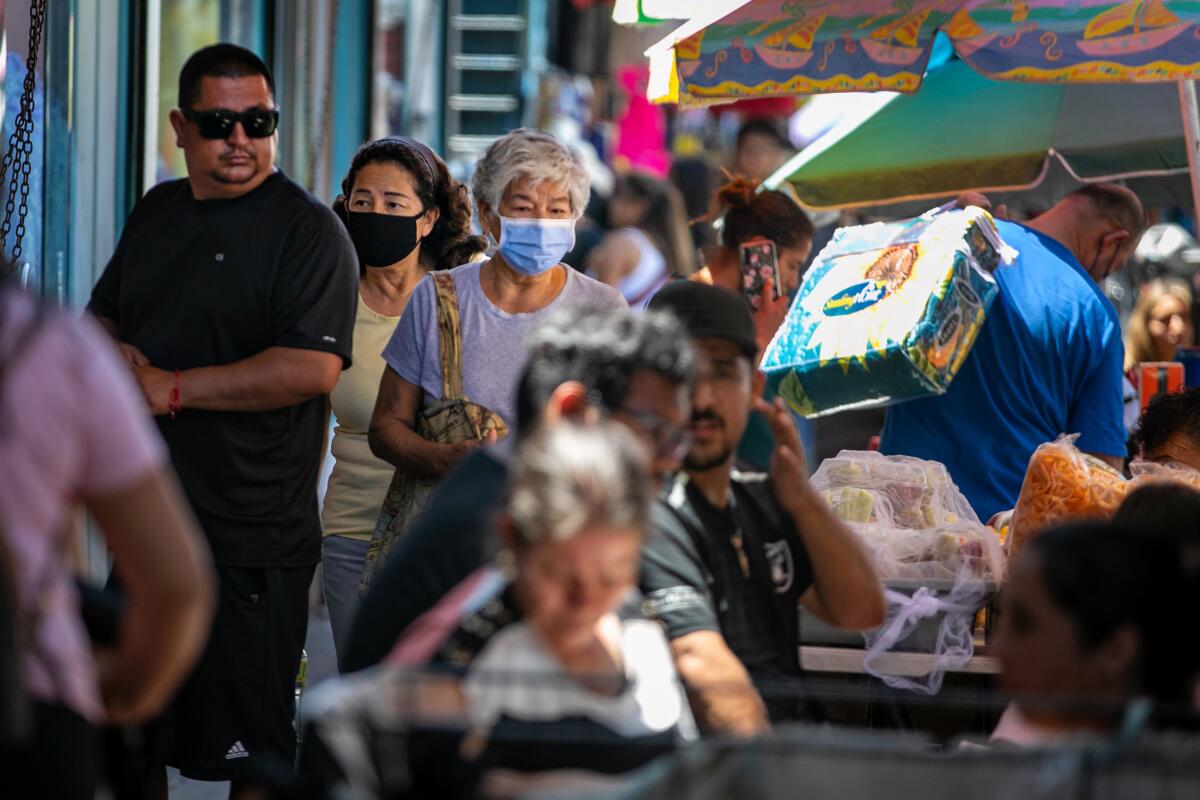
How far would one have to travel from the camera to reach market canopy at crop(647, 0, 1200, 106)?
5.55 meters

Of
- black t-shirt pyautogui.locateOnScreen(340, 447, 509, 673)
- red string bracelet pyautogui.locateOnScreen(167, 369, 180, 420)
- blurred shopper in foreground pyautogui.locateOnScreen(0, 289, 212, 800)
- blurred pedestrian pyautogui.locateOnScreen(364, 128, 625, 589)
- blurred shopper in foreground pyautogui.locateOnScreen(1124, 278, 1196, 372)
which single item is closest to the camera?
blurred shopper in foreground pyautogui.locateOnScreen(0, 289, 212, 800)

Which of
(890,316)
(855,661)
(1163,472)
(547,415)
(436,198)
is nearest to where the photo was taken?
(547,415)

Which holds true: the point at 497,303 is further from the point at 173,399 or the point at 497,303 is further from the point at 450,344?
the point at 173,399

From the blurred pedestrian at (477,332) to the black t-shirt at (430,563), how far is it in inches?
68.6

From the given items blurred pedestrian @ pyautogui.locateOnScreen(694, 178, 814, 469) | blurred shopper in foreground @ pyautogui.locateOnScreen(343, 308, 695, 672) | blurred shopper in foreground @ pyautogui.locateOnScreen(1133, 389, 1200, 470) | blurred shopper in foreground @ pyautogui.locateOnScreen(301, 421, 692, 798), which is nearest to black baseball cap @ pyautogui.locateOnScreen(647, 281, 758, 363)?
blurred shopper in foreground @ pyautogui.locateOnScreen(343, 308, 695, 672)

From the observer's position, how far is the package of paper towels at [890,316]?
17.0 feet

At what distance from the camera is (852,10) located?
573 centimetres

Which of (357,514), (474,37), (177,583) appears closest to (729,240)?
(357,514)

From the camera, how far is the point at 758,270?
6.31 m

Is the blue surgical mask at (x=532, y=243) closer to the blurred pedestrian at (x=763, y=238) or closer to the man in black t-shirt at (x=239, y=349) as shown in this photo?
the man in black t-shirt at (x=239, y=349)

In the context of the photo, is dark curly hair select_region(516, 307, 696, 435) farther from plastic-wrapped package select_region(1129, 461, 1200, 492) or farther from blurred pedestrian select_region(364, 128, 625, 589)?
plastic-wrapped package select_region(1129, 461, 1200, 492)

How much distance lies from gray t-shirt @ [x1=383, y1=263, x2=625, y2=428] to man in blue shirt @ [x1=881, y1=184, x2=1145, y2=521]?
1.37 metres

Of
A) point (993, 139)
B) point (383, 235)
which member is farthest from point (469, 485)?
point (993, 139)

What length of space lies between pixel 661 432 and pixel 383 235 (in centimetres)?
267
